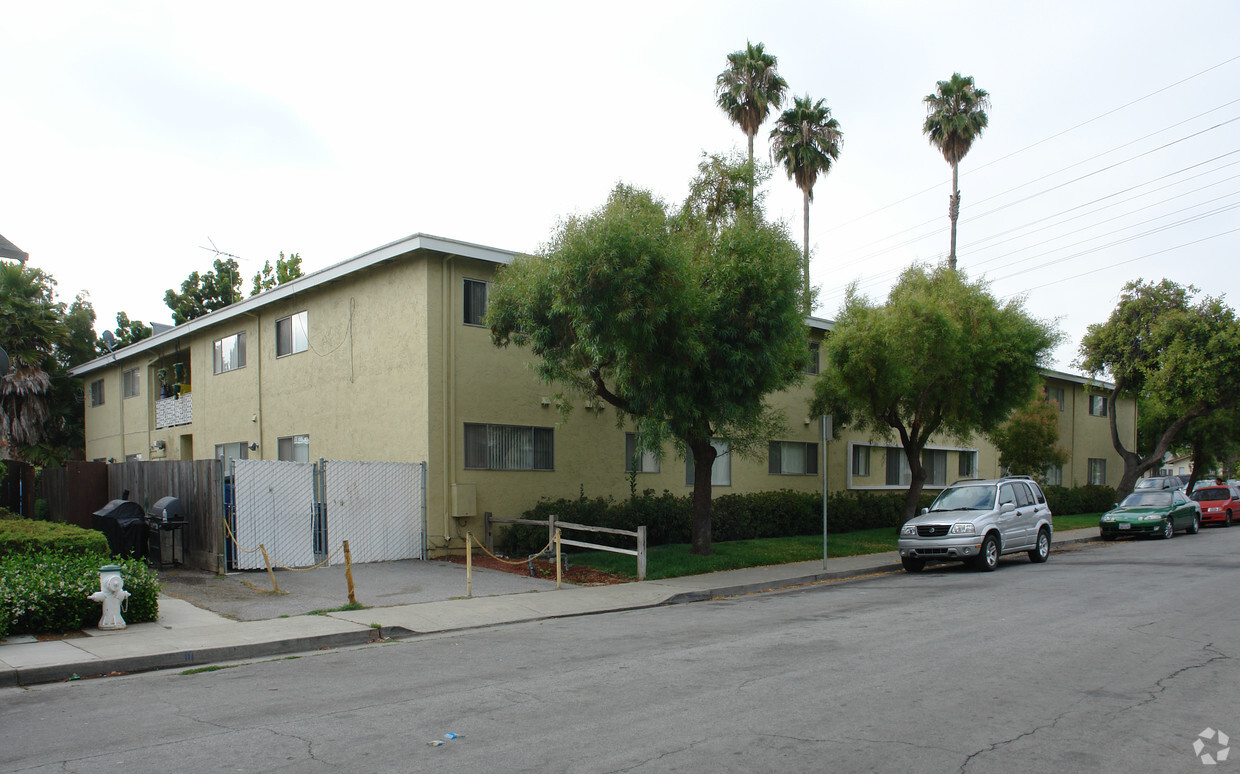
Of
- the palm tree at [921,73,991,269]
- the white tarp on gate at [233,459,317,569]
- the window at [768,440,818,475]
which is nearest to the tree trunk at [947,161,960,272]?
the palm tree at [921,73,991,269]

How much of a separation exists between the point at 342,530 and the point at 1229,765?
14.5 m

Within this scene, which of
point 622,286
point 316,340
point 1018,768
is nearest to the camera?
point 1018,768

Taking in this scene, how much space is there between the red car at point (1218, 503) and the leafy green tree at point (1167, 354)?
370 centimetres

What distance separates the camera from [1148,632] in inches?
383

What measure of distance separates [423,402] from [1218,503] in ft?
98.3

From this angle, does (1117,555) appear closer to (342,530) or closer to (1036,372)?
(1036,372)

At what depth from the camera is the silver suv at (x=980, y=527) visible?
16469mm

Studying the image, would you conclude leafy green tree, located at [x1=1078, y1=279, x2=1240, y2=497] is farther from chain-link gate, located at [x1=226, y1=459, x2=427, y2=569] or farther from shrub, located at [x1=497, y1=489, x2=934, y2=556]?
chain-link gate, located at [x1=226, y1=459, x2=427, y2=569]

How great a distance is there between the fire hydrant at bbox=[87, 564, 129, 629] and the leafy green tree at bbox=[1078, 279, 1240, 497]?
36257 mm

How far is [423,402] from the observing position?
57.5 feet

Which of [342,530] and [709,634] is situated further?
[342,530]

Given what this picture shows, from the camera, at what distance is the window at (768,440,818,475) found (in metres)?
25.3

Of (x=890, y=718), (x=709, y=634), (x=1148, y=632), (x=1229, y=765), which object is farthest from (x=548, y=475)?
(x=1229, y=765)

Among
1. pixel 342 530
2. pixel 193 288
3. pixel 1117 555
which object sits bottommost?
pixel 1117 555
